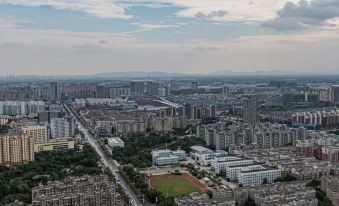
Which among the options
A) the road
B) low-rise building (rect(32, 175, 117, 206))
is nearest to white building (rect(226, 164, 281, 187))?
the road

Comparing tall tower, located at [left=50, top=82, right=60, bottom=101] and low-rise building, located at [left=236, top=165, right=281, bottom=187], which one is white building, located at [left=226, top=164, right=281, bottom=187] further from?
tall tower, located at [left=50, top=82, right=60, bottom=101]

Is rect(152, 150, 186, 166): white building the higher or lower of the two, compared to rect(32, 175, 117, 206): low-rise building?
lower

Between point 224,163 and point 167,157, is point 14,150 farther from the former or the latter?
point 224,163

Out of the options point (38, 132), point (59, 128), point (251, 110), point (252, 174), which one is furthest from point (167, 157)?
point (251, 110)

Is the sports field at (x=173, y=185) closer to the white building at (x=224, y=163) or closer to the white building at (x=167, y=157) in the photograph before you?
the white building at (x=224, y=163)

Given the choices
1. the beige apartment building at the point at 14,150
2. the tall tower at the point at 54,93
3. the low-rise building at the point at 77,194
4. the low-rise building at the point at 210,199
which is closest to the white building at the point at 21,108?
the tall tower at the point at 54,93

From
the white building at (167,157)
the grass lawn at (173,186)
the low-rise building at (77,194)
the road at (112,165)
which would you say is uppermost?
the low-rise building at (77,194)
